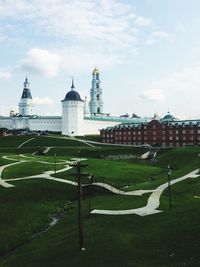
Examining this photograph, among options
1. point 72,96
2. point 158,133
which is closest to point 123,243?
point 158,133

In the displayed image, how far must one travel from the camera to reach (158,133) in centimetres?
13562

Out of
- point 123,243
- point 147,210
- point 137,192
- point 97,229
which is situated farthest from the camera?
point 137,192

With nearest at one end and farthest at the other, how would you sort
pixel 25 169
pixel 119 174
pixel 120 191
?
1. pixel 120 191
2. pixel 119 174
3. pixel 25 169

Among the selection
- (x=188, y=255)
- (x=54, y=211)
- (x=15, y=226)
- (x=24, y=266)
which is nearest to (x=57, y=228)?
(x=15, y=226)

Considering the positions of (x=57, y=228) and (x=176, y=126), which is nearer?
(x=57, y=228)

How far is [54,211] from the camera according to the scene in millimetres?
45594

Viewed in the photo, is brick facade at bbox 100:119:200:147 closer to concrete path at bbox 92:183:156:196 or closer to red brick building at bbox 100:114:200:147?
red brick building at bbox 100:114:200:147

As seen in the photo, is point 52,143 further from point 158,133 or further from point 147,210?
point 147,210

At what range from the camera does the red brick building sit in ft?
418

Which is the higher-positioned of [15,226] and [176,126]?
[176,126]

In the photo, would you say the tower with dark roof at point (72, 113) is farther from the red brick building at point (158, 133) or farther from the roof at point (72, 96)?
the red brick building at point (158, 133)

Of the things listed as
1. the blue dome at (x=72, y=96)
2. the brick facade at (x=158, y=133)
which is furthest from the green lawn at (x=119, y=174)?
the blue dome at (x=72, y=96)

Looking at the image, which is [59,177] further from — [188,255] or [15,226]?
[188,255]

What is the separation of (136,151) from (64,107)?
90.6 metres
